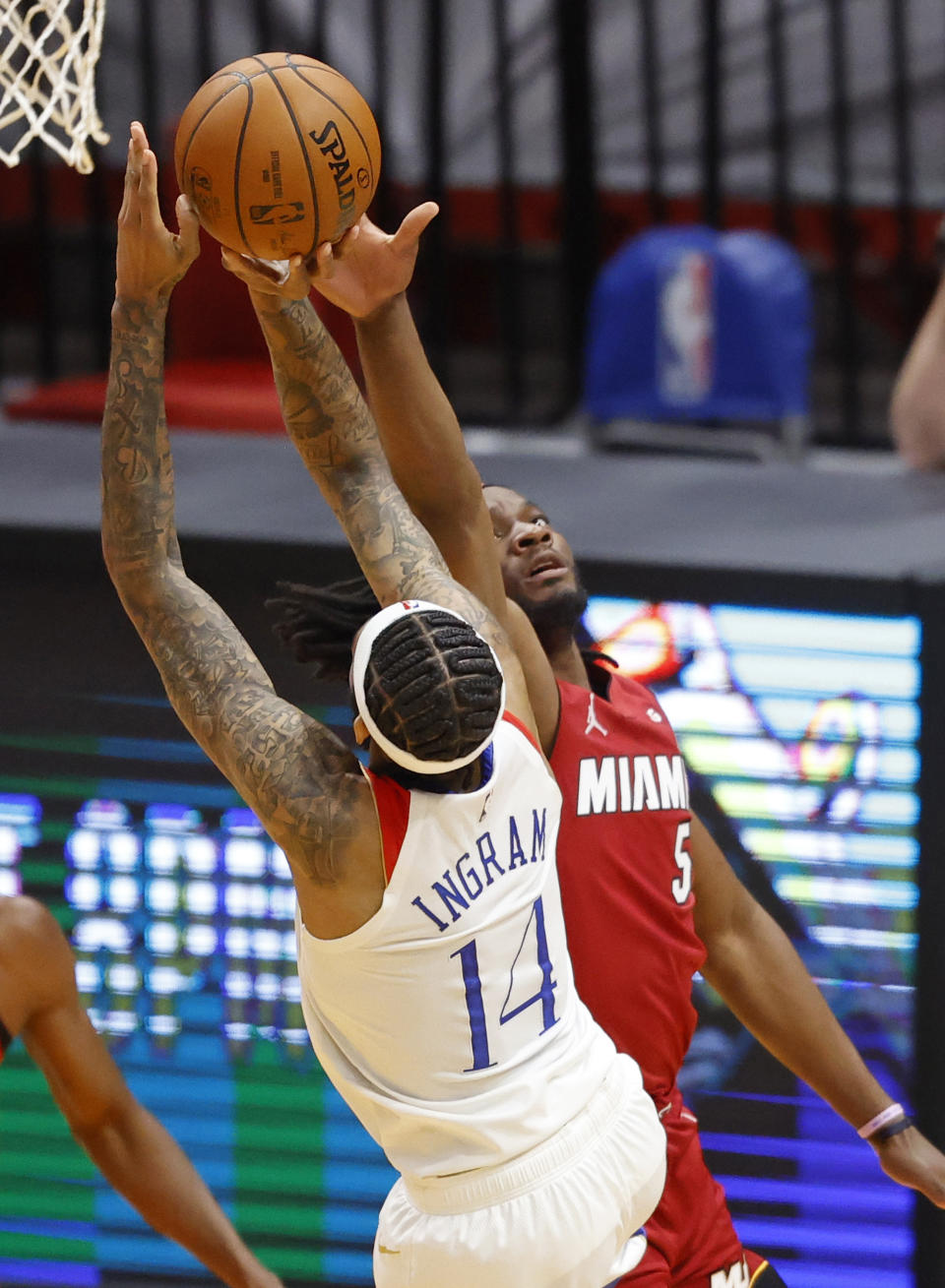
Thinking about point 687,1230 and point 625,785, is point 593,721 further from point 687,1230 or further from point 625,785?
point 687,1230

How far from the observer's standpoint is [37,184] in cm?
687

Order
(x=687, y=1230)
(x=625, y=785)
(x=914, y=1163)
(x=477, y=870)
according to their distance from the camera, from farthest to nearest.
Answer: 1. (x=914, y=1163)
2. (x=625, y=785)
3. (x=687, y=1230)
4. (x=477, y=870)

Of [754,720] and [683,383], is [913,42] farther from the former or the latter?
[754,720]

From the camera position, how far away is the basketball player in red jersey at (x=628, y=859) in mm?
2562

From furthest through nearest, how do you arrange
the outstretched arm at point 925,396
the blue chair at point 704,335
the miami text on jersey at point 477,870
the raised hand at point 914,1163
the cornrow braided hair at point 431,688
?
the blue chair at point 704,335
the outstretched arm at point 925,396
the raised hand at point 914,1163
the miami text on jersey at point 477,870
the cornrow braided hair at point 431,688

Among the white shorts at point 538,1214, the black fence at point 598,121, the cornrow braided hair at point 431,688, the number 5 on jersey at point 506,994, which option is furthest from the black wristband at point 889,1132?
the black fence at point 598,121

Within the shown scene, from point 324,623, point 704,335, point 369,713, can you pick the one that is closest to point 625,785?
point 324,623

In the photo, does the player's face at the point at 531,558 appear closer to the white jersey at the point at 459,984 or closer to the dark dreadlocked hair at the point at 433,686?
the white jersey at the point at 459,984

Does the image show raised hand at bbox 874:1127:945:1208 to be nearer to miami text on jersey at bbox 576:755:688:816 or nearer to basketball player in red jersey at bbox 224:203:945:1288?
basketball player in red jersey at bbox 224:203:945:1288

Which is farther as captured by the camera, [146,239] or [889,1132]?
[889,1132]

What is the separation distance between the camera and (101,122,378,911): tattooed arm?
86.0 inches

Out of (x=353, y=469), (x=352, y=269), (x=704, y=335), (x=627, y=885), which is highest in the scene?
(x=352, y=269)

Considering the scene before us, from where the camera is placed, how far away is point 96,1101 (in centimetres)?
298

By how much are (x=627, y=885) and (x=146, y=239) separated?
119 centimetres
